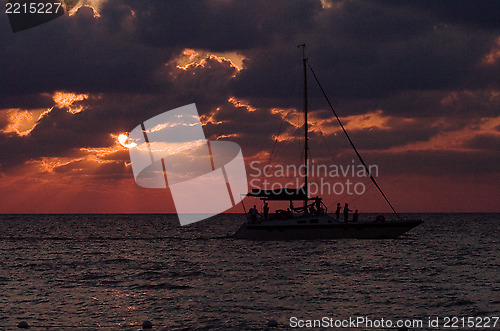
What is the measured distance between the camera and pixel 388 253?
50.6 m

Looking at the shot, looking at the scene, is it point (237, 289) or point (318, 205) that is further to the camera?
point (318, 205)

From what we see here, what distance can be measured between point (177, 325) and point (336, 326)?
6005mm

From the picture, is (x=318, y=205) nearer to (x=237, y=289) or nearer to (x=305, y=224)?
(x=305, y=224)

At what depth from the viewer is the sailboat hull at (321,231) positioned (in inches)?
1965

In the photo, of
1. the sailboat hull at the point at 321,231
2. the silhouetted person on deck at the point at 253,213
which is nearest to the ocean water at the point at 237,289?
the sailboat hull at the point at 321,231

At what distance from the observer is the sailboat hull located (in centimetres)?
4991

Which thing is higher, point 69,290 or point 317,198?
point 317,198

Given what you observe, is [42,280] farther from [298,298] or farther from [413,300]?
[413,300]

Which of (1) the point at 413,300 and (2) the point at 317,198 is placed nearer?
(1) the point at 413,300

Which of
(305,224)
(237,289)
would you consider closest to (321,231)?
(305,224)

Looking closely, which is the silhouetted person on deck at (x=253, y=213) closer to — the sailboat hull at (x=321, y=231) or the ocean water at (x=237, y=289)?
the sailboat hull at (x=321, y=231)

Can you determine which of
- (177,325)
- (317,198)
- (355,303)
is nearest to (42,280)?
(177,325)

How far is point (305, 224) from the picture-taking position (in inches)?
1962

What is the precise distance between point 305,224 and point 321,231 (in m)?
1.58
